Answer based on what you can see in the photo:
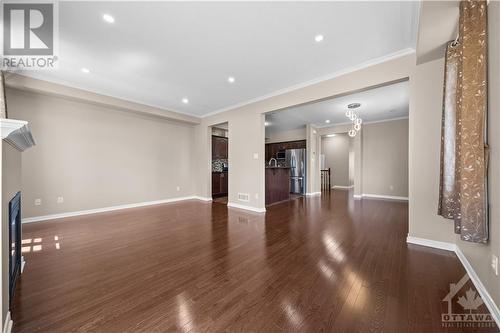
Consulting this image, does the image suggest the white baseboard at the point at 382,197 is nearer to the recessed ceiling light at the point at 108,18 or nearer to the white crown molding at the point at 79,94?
the white crown molding at the point at 79,94

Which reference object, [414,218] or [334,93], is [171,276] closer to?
[414,218]

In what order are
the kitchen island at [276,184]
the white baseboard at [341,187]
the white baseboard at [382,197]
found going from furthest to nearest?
the white baseboard at [341,187], the white baseboard at [382,197], the kitchen island at [276,184]

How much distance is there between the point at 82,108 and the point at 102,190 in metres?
1.96

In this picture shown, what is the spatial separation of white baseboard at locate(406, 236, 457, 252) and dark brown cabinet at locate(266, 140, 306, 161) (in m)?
5.57

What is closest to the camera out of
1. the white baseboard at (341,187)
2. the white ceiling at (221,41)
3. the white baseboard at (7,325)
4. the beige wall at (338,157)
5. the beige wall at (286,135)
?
the white baseboard at (7,325)

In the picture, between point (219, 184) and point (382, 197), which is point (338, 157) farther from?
point (219, 184)

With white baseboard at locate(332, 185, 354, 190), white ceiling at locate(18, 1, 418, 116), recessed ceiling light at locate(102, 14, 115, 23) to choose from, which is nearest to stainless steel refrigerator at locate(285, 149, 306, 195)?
white baseboard at locate(332, 185, 354, 190)

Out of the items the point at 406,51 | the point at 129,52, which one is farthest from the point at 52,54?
the point at 406,51

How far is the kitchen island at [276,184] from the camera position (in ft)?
18.4

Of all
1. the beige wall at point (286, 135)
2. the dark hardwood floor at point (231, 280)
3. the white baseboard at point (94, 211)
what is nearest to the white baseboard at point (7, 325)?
the dark hardwood floor at point (231, 280)

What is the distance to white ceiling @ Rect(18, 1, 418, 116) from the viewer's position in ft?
6.71

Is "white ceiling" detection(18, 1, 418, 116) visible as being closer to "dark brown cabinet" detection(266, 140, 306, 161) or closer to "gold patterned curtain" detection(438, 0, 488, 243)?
"gold patterned curtain" detection(438, 0, 488, 243)

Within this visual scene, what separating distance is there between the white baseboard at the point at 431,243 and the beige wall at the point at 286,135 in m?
5.50

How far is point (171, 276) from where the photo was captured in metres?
1.96
